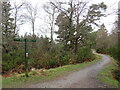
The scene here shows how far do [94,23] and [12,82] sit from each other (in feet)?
44.5

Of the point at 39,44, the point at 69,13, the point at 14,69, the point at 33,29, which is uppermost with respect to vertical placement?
the point at 69,13

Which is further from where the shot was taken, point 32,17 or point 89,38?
point 32,17

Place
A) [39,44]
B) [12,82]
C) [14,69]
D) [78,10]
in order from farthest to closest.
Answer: [78,10]
[39,44]
[14,69]
[12,82]

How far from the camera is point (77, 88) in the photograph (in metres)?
4.71

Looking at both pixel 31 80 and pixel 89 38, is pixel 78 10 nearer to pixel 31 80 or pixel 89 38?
pixel 89 38

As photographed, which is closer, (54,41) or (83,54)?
(83,54)

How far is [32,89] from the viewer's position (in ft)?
15.2

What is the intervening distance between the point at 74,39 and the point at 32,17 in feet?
30.8

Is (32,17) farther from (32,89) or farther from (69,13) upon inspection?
(32,89)

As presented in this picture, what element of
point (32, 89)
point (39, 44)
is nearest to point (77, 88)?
point (32, 89)

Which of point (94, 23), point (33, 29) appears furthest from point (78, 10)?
point (33, 29)

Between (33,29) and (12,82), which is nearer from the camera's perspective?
(12,82)

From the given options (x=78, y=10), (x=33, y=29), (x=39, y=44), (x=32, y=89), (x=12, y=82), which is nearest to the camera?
(x=32, y=89)

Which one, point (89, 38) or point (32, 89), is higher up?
point (89, 38)
